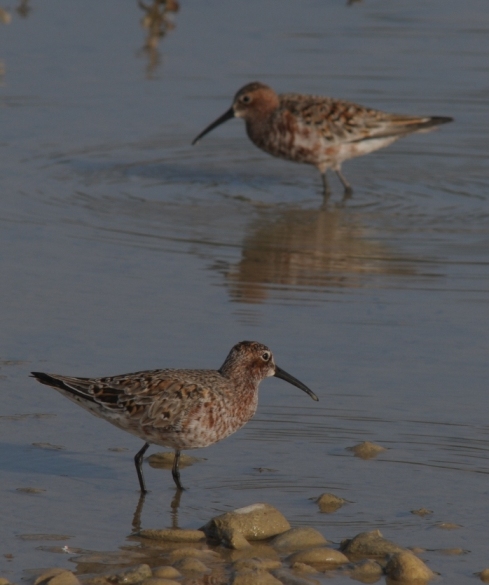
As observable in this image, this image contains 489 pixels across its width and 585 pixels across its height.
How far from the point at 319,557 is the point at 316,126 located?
32.1ft

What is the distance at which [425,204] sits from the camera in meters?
15.1

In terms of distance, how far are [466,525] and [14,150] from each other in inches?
395

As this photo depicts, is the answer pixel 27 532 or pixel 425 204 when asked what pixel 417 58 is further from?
pixel 27 532

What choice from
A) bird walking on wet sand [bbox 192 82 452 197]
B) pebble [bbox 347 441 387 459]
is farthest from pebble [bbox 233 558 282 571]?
bird walking on wet sand [bbox 192 82 452 197]

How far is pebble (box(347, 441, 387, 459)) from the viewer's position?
881cm

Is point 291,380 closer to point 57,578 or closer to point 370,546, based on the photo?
point 370,546

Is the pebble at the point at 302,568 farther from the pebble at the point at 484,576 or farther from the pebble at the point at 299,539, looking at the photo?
the pebble at the point at 484,576

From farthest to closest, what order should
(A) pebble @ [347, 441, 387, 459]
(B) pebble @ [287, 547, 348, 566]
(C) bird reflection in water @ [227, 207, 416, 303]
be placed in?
1. (C) bird reflection in water @ [227, 207, 416, 303]
2. (A) pebble @ [347, 441, 387, 459]
3. (B) pebble @ [287, 547, 348, 566]

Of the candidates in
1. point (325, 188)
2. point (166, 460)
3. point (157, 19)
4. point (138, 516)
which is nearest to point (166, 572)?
point (138, 516)

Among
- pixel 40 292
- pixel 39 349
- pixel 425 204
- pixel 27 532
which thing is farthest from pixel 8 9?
pixel 27 532

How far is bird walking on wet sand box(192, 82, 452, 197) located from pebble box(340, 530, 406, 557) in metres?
9.03

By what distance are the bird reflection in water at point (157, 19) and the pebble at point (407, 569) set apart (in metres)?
15.3

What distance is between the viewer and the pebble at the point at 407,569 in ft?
23.3

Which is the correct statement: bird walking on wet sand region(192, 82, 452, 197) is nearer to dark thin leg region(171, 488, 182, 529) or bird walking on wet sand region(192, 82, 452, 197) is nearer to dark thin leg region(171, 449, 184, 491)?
dark thin leg region(171, 449, 184, 491)
